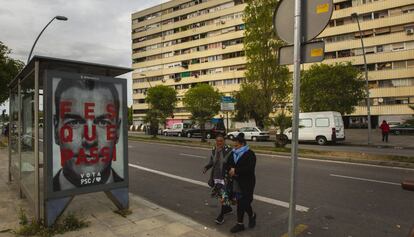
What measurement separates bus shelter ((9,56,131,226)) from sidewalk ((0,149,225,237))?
41cm

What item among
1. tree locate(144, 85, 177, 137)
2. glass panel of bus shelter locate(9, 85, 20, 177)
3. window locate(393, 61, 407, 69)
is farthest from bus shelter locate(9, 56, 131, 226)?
window locate(393, 61, 407, 69)

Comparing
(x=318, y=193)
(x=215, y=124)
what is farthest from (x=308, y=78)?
(x=318, y=193)

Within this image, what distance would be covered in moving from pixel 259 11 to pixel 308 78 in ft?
37.0

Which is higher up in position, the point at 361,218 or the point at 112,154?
the point at 112,154

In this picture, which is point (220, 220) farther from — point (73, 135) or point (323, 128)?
point (323, 128)

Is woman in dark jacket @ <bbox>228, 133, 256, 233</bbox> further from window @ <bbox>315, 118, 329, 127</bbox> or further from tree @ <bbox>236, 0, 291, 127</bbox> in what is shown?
window @ <bbox>315, 118, 329, 127</bbox>

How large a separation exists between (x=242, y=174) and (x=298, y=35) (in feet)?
7.34

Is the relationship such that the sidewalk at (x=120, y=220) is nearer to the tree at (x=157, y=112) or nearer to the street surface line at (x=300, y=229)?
the street surface line at (x=300, y=229)

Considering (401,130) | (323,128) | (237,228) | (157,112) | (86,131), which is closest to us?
(237,228)

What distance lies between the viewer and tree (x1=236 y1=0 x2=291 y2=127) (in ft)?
70.6

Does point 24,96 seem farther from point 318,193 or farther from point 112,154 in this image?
point 318,193

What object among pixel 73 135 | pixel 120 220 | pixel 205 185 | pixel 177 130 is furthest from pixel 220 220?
pixel 177 130

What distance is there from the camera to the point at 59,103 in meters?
4.60

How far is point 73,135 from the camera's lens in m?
4.77
